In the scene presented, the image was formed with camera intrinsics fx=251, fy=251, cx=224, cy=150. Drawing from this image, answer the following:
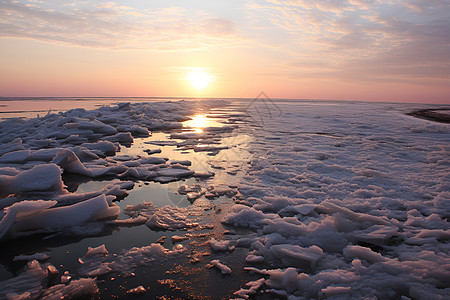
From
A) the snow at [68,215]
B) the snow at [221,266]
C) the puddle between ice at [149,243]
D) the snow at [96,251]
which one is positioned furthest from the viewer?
the snow at [68,215]

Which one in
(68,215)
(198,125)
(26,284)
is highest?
(198,125)

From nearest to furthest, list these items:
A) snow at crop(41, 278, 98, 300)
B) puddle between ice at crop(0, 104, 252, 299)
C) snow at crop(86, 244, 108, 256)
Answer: snow at crop(41, 278, 98, 300) → puddle between ice at crop(0, 104, 252, 299) → snow at crop(86, 244, 108, 256)

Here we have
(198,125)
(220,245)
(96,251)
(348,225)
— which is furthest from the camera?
A: (198,125)

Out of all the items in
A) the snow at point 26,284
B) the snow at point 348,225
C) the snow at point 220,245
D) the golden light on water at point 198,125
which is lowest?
the snow at point 26,284

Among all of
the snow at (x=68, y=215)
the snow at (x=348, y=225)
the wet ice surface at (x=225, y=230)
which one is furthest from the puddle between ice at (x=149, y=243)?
the snow at (x=348, y=225)

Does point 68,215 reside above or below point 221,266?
above

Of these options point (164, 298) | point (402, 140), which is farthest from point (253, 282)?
point (402, 140)

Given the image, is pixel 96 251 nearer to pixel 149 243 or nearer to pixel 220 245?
pixel 149 243

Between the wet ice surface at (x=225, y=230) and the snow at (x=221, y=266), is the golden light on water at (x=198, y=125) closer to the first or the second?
the wet ice surface at (x=225, y=230)

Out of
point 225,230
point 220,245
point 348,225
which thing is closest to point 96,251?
point 220,245

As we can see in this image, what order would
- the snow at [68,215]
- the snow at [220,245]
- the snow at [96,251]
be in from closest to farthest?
1. the snow at [96,251]
2. the snow at [220,245]
3. the snow at [68,215]

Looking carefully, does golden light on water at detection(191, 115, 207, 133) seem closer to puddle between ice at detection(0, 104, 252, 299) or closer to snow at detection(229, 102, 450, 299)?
snow at detection(229, 102, 450, 299)

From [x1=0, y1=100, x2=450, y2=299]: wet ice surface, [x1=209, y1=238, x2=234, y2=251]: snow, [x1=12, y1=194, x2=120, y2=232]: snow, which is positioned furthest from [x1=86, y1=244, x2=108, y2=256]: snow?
[x1=209, y1=238, x2=234, y2=251]: snow

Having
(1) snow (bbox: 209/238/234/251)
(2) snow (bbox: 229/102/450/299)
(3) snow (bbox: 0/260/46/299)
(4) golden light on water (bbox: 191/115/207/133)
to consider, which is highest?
(4) golden light on water (bbox: 191/115/207/133)
